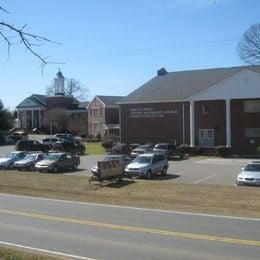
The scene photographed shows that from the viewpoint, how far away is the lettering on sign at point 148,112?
210 ft

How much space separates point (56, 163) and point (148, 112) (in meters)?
25.9

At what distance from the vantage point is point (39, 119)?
12238cm

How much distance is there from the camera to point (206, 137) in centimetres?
6125

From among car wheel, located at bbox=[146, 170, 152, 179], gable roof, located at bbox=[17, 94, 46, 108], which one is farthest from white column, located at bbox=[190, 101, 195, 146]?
gable roof, located at bbox=[17, 94, 46, 108]

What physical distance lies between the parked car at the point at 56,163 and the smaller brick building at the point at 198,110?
68.1 ft

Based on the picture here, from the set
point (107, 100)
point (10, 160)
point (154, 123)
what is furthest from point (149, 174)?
point (107, 100)

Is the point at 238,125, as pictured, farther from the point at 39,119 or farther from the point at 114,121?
the point at 39,119

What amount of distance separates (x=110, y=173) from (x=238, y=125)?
2927cm

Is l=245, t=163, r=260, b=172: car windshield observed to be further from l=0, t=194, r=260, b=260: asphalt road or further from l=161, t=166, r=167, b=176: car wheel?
l=0, t=194, r=260, b=260: asphalt road

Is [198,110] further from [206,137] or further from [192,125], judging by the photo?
[206,137]

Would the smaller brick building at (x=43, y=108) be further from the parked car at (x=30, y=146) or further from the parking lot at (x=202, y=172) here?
the parking lot at (x=202, y=172)

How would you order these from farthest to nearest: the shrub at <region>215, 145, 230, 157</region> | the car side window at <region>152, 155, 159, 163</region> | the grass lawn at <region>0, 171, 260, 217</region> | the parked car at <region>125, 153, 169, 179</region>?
the shrub at <region>215, 145, 230, 157</region> < the car side window at <region>152, 155, 159, 163</region> < the parked car at <region>125, 153, 169, 179</region> < the grass lawn at <region>0, 171, 260, 217</region>

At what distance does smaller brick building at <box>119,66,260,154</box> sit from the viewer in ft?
189

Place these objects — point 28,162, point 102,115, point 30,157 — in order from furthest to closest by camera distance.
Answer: point 102,115 → point 30,157 → point 28,162
